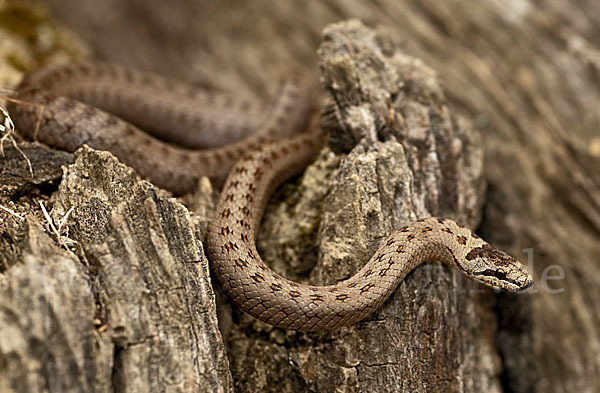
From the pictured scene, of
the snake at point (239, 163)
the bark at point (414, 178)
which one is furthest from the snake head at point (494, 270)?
the bark at point (414, 178)

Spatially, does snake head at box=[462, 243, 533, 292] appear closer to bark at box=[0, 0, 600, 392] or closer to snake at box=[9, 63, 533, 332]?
snake at box=[9, 63, 533, 332]

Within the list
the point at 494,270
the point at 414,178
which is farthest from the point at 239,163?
the point at 494,270

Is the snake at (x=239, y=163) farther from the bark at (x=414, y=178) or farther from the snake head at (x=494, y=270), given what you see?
the bark at (x=414, y=178)

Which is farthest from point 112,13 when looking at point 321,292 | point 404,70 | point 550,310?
point 550,310

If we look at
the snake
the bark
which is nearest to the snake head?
the snake

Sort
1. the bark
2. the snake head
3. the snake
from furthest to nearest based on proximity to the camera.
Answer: the snake head, the bark, the snake

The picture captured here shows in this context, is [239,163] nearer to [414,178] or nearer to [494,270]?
[414,178]
